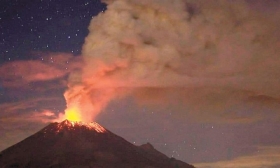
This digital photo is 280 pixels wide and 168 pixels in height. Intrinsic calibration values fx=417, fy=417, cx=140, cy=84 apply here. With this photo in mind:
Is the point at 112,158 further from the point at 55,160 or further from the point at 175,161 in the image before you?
the point at 175,161

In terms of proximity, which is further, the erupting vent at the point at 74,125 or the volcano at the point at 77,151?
the erupting vent at the point at 74,125

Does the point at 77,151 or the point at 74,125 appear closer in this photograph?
the point at 77,151

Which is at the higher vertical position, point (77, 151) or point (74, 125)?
point (74, 125)

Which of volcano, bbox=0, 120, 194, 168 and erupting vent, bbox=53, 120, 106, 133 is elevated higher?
erupting vent, bbox=53, 120, 106, 133

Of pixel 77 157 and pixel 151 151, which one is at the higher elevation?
pixel 151 151

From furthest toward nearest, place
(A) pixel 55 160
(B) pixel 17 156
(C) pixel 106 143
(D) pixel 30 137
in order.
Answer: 1. (D) pixel 30 137
2. (C) pixel 106 143
3. (B) pixel 17 156
4. (A) pixel 55 160

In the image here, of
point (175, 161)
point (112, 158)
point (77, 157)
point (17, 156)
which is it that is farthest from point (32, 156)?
point (175, 161)

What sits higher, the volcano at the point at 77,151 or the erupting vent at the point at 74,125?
the erupting vent at the point at 74,125

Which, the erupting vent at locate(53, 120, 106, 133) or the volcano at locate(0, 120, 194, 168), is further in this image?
the erupting vent at locate(53, 120, 106, 133)
